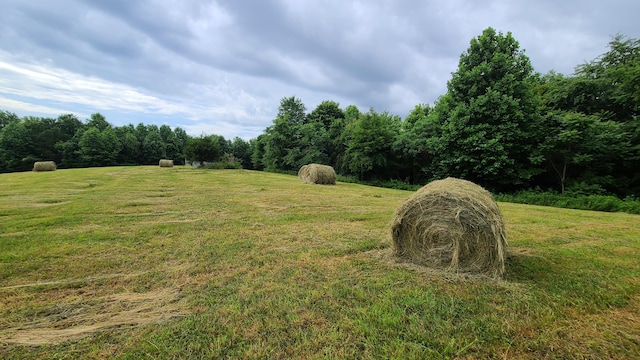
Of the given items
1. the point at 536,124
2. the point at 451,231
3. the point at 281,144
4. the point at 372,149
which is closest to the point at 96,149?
the point at 281,144

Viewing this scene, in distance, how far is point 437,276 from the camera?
12.5ft

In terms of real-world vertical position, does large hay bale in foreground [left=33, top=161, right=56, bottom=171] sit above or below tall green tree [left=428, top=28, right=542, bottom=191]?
below

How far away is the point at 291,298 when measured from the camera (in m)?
3.10

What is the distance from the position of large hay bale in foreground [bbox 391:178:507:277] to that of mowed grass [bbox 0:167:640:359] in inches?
11.7

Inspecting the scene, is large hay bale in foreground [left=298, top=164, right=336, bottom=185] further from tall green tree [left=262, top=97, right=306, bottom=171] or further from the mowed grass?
tall green tree [left=262, top=97, right=306, bottom=171]

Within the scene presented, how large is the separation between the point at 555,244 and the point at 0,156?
186ft

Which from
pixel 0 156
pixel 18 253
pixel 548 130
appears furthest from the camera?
pixel 0 156

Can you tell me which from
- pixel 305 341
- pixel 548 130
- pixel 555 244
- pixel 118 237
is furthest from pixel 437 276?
pixel 548 130

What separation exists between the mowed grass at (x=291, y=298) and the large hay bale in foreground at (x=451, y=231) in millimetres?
298

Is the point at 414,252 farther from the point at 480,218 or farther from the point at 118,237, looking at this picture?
the point at 118,237

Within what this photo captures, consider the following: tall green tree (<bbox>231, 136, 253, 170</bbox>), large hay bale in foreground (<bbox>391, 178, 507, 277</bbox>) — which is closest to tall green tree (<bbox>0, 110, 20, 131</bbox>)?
tall green tree (<bbox>231, 136, 253, 170</bbox>)

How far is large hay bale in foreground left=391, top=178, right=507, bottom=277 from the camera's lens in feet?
12.5

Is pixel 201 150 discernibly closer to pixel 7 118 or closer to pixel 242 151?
pixel 242 151

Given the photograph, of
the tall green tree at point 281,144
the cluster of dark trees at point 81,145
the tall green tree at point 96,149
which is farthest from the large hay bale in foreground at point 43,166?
the tall green tree at point 281,144
